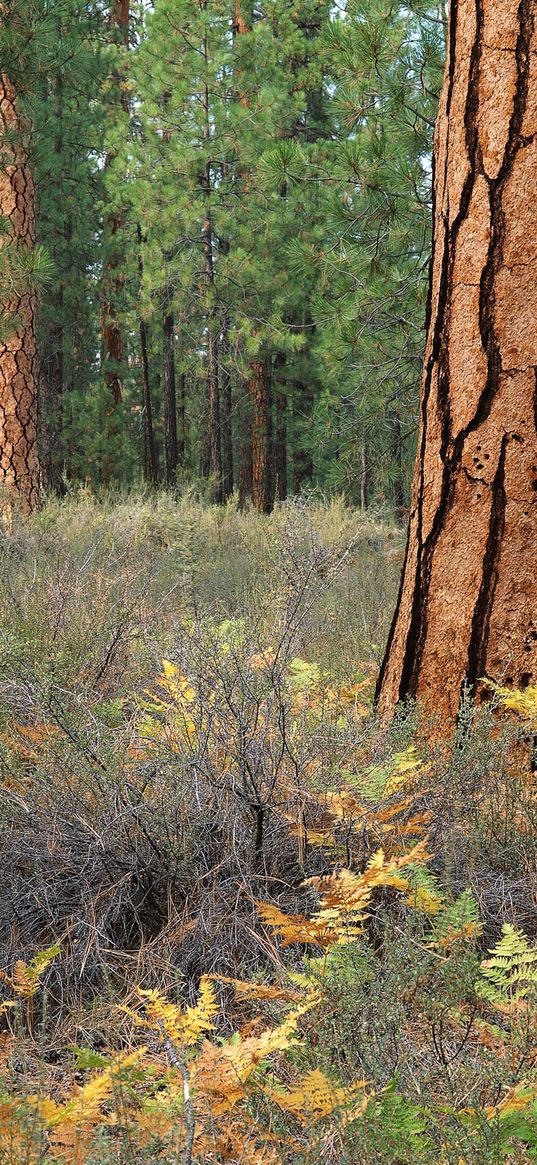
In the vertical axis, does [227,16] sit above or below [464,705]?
above

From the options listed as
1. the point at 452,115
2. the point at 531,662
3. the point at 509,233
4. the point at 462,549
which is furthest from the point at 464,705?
the point at 452,115

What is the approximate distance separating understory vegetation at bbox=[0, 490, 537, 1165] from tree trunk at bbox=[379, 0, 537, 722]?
27 cm

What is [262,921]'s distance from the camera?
2.07 m

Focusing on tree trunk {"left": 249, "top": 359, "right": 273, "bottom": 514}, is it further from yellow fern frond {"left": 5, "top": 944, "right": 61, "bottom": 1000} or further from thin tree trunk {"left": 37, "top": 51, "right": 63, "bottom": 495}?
yellow fern frond {"left": 5, "top": 944, "right": 61, "bottom": 1000}

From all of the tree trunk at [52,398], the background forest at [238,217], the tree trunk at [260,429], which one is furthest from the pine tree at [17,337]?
the tree trunk at [52,398]

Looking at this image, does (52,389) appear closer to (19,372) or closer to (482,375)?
(19,372)

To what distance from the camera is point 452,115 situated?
9.61 feet

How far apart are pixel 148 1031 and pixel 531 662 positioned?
1.56 meters

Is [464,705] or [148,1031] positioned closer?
[148,1031]

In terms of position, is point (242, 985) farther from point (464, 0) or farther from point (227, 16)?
point (227, 16)

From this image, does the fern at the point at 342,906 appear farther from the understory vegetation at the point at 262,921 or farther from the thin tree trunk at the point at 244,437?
the thin tree trunk at the point at 244,437

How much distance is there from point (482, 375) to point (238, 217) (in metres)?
12.5

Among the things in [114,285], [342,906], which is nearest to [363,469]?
[342,906]

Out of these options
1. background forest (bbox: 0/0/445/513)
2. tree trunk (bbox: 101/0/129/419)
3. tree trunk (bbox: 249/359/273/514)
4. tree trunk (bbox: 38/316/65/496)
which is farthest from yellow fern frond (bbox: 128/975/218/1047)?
tree trunk (bbox: 38/316/65/496)
